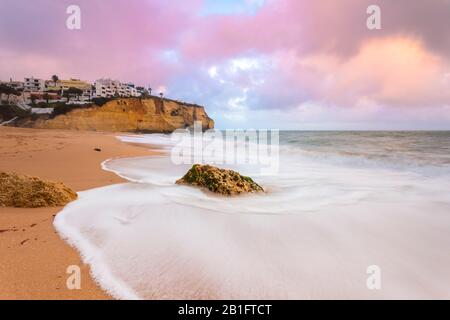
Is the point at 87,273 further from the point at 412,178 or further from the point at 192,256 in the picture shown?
the point at 412,178

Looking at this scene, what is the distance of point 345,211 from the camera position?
4.59 meters

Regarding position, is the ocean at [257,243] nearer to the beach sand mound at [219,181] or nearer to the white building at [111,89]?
the beach sand mound at [219,181]

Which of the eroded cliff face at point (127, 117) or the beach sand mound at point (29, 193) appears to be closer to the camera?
the beach sand mound at point (29, 193)

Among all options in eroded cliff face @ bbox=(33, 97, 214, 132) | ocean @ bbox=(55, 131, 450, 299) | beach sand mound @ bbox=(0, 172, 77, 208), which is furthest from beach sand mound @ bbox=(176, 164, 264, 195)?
eroded cliff face @ bbox=(33, 97, 214, 132)

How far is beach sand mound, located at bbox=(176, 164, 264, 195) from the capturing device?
214 inches

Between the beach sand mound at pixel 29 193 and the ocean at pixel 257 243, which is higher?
the beach sand mound at pixel 29 193

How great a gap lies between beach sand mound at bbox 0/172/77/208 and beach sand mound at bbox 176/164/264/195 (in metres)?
2.40

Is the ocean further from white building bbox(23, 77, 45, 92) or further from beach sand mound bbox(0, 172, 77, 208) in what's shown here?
white building bbox(23, 77, 45, 92)

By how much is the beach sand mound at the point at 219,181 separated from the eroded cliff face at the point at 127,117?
47295 millimetres

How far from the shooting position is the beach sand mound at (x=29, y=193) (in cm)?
415

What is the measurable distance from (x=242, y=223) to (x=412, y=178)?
7164mm

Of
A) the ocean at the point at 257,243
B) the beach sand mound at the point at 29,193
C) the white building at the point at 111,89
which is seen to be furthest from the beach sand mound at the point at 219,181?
the white building at the point at 111,89
